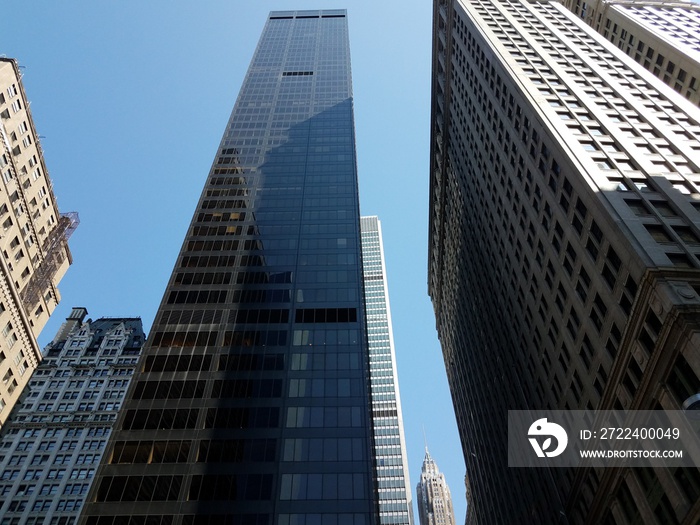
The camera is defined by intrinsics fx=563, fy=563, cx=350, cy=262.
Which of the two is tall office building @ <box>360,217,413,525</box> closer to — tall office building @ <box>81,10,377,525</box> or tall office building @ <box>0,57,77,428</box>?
tall office building @ <box>81,10,377,525</box>

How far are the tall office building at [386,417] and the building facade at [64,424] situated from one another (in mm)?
56587

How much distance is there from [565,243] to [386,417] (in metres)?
114

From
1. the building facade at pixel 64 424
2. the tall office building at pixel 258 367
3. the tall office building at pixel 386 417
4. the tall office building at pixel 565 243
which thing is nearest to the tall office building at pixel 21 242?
the tall office building at pixel 258 367

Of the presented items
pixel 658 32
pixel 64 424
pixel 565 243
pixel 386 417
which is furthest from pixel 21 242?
pixel 386 417

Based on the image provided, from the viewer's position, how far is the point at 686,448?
33906 millimetres

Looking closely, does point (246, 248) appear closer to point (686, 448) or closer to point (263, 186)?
point (263, 186)

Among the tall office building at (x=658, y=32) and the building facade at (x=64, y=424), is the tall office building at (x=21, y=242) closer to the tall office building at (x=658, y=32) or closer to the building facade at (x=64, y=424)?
the building facade at (x=64, y=424)

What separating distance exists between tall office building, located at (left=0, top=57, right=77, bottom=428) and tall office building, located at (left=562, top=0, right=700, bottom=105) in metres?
93.6

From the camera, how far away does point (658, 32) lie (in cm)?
9150

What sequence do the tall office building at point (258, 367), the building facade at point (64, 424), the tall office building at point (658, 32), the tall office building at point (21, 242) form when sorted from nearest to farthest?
the tall office building at point (258, 367) → the tall office building at point (21, 242) → the tall office building at point (658, 32) → the building facade at point (64, 424)

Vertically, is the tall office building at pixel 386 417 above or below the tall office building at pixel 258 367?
above

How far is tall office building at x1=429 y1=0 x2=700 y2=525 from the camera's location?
38062mm

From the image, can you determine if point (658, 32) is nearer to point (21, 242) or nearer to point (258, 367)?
point (258, 367)

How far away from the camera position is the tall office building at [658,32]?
84.3 metres
